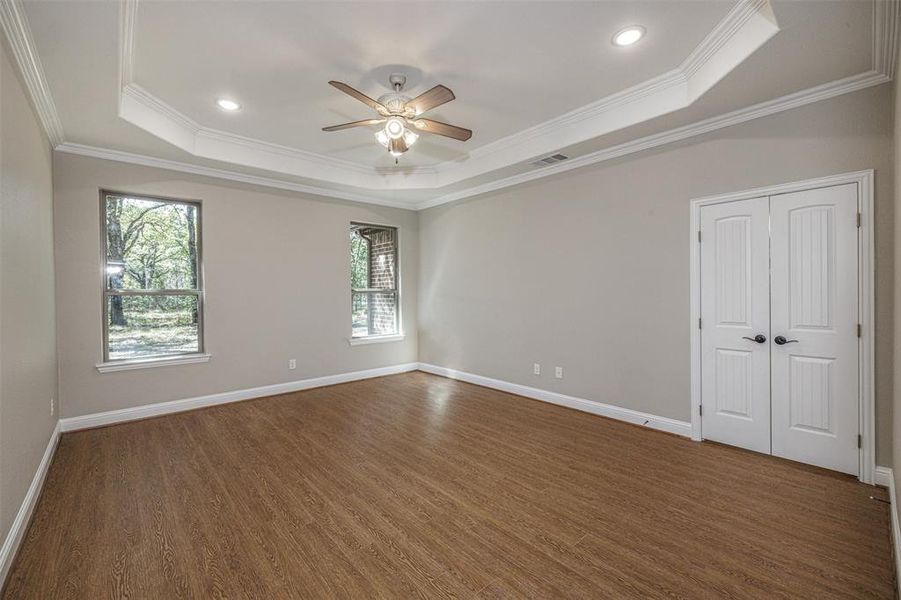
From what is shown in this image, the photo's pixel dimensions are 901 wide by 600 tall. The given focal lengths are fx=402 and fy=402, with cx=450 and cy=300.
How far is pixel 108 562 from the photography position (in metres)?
2.00

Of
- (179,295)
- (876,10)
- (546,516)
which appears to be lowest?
(546,516)

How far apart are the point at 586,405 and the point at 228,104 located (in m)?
4.54

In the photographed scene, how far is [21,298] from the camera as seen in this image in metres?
2.40

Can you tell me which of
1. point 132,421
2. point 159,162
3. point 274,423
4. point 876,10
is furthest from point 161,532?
point 876,10

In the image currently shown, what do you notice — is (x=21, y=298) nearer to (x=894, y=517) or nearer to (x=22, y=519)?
(x=22, y=519)

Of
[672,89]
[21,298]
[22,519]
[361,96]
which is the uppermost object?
[672,89]

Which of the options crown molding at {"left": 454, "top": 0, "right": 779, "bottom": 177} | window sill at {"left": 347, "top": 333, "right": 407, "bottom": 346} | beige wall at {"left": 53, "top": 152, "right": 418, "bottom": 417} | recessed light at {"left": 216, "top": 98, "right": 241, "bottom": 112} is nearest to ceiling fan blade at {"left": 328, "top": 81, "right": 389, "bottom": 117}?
recessed light at {"left": 216, "top": 98, "right": 241, "bottom": 112}

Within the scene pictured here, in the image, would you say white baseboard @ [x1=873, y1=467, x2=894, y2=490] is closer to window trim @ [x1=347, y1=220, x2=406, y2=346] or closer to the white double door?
the white double door

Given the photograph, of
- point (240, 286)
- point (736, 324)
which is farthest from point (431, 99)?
point (240, 286)

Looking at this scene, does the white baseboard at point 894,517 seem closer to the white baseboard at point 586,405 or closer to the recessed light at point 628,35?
the white baseboard at point 586,405

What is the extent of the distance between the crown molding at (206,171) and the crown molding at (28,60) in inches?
22.5

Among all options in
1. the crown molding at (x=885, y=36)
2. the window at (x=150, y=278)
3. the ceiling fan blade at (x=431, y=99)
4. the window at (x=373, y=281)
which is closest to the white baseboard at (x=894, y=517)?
the crown molding at (x=885, y=36)

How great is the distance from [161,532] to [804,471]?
13.8 ft

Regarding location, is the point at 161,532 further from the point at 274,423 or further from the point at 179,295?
the point at 179,295
